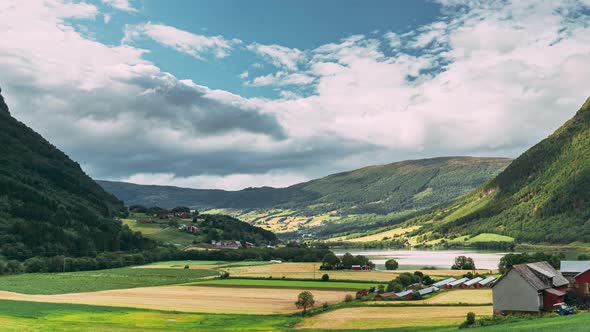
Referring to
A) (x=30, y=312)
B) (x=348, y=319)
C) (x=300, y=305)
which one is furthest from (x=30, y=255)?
(x=348, y=319)

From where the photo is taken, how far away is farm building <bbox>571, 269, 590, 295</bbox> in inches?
2990

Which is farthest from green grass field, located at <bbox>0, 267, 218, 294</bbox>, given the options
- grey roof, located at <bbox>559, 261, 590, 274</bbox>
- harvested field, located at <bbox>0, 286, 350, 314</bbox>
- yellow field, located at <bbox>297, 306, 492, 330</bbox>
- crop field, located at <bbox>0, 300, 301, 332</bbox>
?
grey roof, located at <bbox>559, 261, 590, 274</bbox>

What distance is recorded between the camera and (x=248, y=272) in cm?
16000

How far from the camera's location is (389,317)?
7069cm

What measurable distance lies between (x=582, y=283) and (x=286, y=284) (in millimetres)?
66158

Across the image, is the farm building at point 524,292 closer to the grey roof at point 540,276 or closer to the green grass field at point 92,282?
the grey roof at point 540,276

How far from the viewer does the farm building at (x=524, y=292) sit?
221ft

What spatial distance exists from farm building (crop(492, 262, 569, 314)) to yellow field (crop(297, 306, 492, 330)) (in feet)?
10.3

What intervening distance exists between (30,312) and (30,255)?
130 metres

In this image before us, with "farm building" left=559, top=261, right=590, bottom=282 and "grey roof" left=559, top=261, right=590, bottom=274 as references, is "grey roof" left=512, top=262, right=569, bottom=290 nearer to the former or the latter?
"farm building" left=559, top=261, right=590, bottom=282

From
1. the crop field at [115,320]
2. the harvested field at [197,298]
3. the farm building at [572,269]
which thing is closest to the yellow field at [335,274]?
the harvested field at [197,298]

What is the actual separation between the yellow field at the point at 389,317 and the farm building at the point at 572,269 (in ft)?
45.8

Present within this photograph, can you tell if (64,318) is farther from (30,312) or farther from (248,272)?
(248,272)

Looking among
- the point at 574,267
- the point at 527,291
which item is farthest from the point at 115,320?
the point at 574,267
